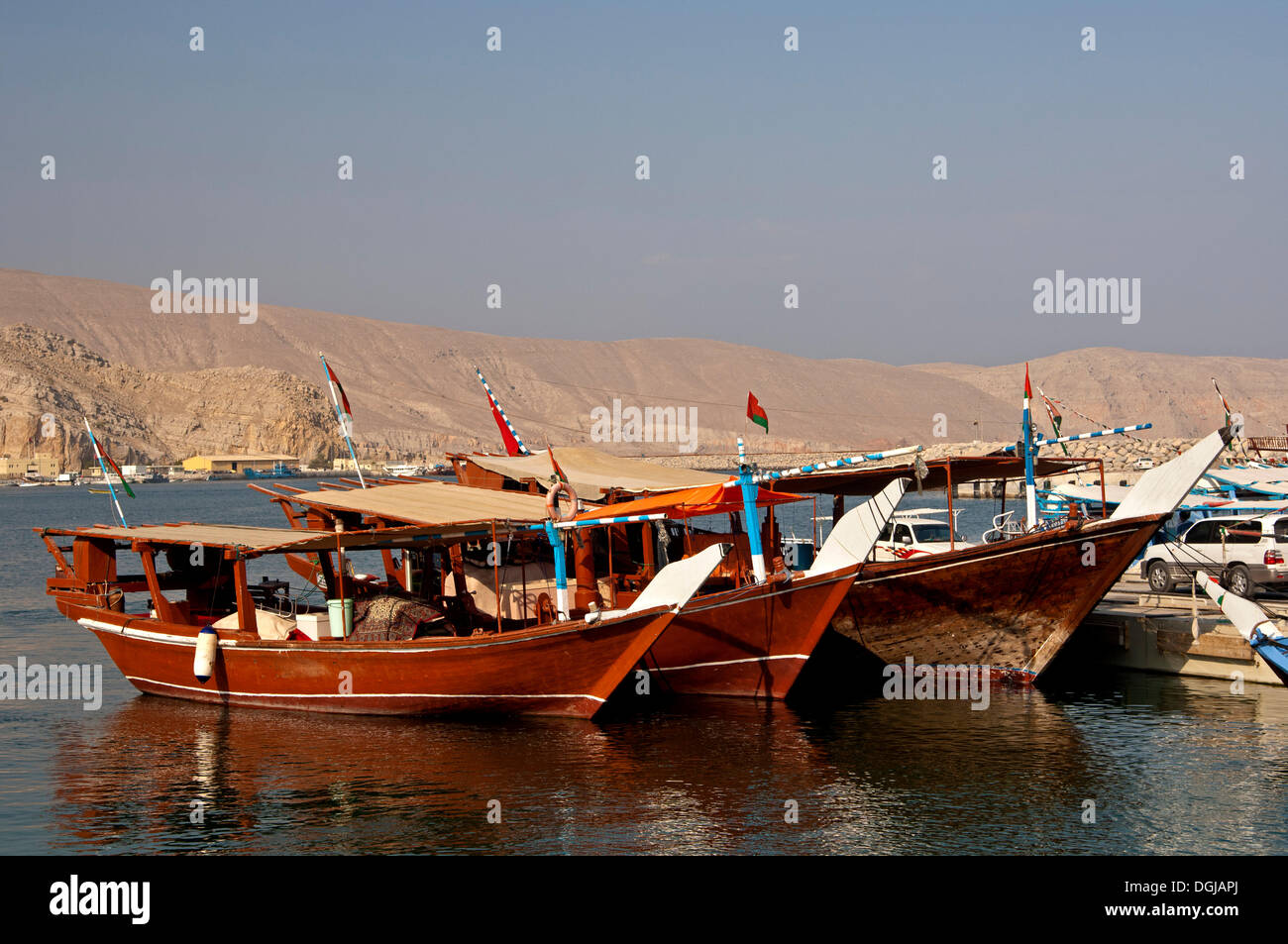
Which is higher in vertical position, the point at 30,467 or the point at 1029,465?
the point at 30,467

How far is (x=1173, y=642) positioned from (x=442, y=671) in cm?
1450

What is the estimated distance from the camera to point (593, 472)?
99.2 feet

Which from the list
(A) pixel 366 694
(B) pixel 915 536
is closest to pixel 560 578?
(A) pixel 366 694

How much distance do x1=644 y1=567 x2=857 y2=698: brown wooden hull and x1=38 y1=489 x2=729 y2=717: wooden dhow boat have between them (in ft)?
5.98

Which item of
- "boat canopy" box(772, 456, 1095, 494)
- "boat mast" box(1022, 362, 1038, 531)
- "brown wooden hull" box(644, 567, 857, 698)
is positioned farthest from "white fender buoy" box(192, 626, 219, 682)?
"boat mast" box(1022, 362, 1038, 531)

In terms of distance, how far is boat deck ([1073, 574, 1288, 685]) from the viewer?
2344cm

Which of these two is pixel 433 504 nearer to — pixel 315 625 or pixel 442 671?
pixel 315 625

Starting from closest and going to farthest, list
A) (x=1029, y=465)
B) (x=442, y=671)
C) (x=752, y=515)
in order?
1. (x=442, y=671)
2. (x=752, y=515)
3. (x=1029, y=465)

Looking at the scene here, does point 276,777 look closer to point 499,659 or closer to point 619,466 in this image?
point 499,659

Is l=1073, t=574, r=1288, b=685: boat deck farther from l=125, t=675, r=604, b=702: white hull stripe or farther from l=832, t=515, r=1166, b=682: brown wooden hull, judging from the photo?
l=125, t=675, r=604, b=702: white hull stripe

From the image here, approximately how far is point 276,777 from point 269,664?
14.6 feet

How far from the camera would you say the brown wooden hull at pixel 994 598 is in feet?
74.3

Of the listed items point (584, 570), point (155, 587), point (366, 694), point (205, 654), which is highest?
point (584, 570)
